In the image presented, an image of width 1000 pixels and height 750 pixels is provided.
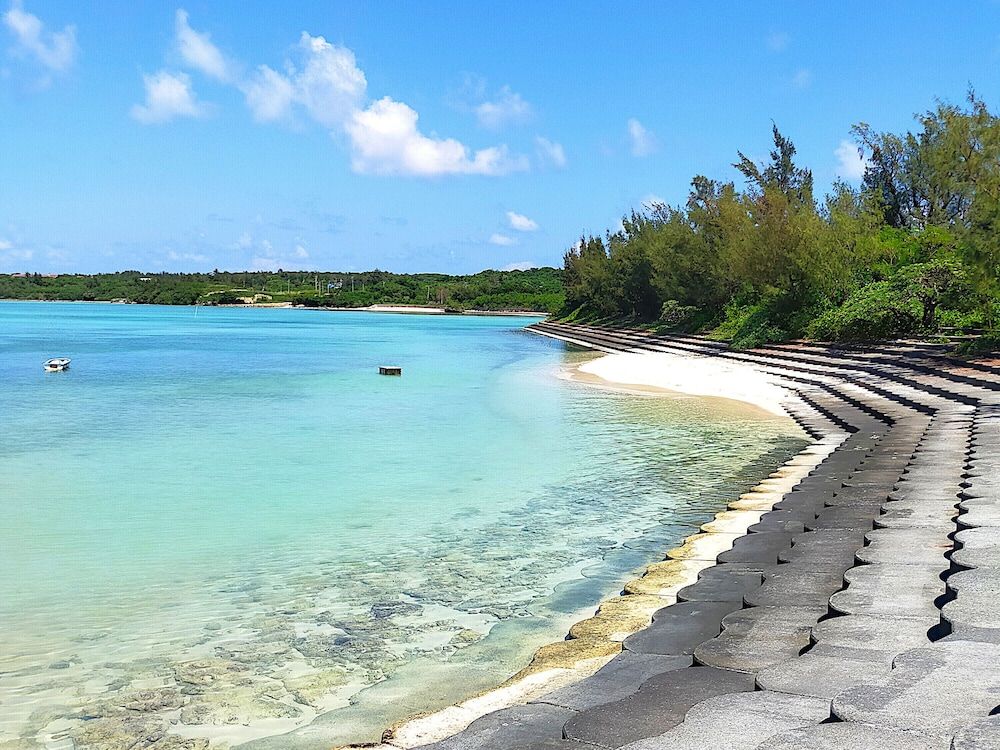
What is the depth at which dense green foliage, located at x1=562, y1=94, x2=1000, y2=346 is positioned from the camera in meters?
24.8

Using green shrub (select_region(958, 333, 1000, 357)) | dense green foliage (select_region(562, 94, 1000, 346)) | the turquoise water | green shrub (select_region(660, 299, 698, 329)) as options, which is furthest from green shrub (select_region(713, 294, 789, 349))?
the turquoise water

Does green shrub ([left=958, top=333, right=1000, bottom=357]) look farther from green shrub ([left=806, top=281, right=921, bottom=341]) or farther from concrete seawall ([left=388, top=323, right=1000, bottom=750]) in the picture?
concrete seawall ([left=388, top=323, right=1000, bottom=750])

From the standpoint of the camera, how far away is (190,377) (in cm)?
3250

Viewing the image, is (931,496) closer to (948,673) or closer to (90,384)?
(948,673)

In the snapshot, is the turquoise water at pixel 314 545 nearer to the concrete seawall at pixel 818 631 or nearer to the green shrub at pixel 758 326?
the concrete seawall at pixel 818 631

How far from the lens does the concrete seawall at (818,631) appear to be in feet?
10.7

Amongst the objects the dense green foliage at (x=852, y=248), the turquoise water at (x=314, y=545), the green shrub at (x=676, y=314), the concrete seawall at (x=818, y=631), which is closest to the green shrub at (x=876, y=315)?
the dense green foliage at (x=852, y=248)

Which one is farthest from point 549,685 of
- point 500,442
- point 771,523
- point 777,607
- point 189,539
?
point 500,442

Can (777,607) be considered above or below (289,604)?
above

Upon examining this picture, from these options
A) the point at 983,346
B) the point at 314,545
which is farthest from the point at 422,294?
the point at 314,545

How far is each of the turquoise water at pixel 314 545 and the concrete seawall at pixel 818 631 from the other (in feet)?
3.27

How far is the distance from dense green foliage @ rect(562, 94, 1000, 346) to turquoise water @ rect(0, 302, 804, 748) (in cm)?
981

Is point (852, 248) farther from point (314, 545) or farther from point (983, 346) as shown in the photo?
point (314, 545)

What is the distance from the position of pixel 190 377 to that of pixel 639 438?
21.0 m
